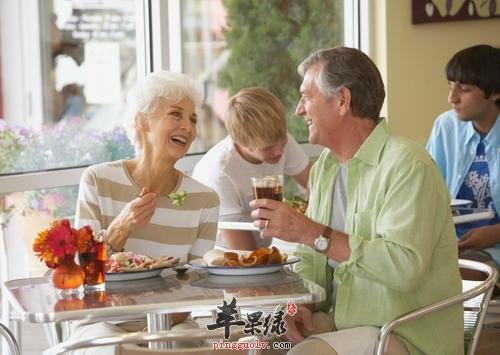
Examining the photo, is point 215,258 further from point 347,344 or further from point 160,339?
point 160,339

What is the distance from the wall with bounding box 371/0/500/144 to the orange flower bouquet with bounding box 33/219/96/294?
3611 mm

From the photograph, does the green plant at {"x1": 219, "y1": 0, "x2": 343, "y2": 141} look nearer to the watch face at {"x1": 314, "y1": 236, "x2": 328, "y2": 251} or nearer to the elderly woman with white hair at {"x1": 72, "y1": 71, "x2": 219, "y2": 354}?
the elderly woman with white hair at {"x1": 72, "y1": 71, "x2": 219, "y2": 354}

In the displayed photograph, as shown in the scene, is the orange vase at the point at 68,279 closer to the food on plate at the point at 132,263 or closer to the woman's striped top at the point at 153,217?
the food on plate at the point at 132,263

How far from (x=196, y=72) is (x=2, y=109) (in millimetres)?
1125

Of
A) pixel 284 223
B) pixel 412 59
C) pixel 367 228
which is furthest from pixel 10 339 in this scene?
pixel 412 59

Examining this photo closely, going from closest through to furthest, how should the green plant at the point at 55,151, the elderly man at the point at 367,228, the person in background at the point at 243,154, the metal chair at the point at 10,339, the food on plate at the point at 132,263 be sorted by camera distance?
1. the metal chair at the point at 10,339
2. the elderly man at the point at 367,228
3. the food on plate at the point at 132,263
4. the person in background at the point at 243,154
5. the green plant at the point at 55,151

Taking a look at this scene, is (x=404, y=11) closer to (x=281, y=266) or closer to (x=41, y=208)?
(x=41, y=208)

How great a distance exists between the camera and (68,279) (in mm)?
2508

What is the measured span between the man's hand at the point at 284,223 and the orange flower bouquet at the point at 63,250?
17.3 inches

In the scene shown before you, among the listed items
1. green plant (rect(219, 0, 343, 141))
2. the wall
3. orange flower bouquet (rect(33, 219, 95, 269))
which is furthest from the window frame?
orange flower bouquet (rect(33, 219, 95, 269))

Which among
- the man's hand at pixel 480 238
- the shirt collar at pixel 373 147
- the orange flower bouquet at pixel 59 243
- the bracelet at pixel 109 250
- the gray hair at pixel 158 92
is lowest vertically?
the man's hand at pixel 480 238

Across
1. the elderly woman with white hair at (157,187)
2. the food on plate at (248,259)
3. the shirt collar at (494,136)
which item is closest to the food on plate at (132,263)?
the food on plate at (248,259)

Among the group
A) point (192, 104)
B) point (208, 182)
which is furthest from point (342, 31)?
point (192, 104)

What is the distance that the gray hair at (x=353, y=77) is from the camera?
2.73 m
